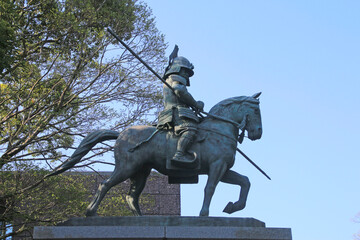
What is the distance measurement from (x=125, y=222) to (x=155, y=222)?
1.64 ft

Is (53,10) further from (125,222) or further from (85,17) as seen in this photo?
(125,222)

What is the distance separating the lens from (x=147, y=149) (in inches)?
373

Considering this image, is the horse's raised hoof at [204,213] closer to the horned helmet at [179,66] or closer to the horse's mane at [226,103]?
the horse's mane at [226,103]

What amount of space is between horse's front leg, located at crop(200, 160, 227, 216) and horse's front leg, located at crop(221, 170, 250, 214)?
0.39m

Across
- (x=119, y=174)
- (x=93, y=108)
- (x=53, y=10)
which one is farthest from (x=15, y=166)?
(x=119, y=174)

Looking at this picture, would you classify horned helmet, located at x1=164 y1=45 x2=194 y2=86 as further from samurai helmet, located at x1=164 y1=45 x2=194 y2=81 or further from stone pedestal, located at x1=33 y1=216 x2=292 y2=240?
stone pedestal, located at x1=33 y1=216 x2=292 y2=240

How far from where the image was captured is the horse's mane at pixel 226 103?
33.1 feet

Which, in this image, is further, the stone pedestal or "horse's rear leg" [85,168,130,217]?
"horse's rear leg" [85,168,130,217]

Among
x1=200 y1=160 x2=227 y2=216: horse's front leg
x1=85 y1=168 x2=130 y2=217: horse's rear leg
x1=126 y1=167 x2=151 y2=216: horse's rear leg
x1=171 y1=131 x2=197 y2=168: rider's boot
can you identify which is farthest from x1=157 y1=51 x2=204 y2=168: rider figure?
x1=85 y1=168 x2=130 y2=217: horse's rear leg

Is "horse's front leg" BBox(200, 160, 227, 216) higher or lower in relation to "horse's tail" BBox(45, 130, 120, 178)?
lower

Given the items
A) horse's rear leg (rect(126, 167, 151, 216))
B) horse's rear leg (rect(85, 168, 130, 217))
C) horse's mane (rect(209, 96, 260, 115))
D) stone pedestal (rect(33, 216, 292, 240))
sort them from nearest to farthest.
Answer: stone pedestal (rect(33, 216, 292, 240)) < horse's rear leg (rect(85, 168, 130, 217)) < horse's rear leg (rect(126, 167, 151, 216)) < horse's mane (rect(209, 96, 260, 115))

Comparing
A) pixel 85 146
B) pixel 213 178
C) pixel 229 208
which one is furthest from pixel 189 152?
pixel 85 146

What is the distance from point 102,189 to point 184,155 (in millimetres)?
1558

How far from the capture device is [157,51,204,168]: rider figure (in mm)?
9312
